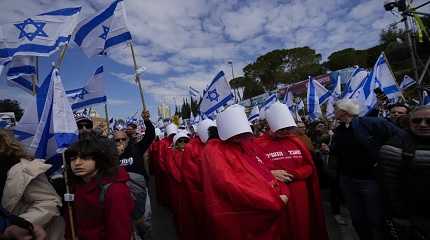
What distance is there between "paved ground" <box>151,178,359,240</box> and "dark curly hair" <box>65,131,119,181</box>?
330 centimetres

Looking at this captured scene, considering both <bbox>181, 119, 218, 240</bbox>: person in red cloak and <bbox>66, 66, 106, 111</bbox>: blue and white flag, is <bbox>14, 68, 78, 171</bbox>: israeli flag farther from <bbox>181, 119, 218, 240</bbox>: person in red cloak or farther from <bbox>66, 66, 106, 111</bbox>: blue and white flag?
<bbox>66, 66, 106, 111</bbox>: blue and white flag

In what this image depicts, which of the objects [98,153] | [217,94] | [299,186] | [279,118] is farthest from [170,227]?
[98,153]

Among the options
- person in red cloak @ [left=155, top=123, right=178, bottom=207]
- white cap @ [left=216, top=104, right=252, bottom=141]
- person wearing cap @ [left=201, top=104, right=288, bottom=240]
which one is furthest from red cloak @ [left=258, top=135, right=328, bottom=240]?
person in red cloak @ [left=155, top=123, right=178, bottom=207]

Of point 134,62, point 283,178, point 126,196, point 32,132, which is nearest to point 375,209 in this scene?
point 283,178

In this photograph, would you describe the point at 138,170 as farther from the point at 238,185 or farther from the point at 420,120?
the point at 420,120

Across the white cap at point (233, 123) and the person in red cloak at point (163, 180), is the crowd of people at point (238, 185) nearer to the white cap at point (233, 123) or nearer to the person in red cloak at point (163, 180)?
the white cap at point (233, 123)

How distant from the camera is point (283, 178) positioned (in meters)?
3.55

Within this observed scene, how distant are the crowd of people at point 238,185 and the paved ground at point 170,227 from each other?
1.04 metres

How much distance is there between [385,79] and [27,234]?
798cm

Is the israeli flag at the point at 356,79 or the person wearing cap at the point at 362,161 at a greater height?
the israeli flag at the point at 356,79

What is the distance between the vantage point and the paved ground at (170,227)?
484cm

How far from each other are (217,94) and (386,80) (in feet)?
13.3

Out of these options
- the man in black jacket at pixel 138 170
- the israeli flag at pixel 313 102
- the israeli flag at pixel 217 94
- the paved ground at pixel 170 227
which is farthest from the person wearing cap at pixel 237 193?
the israeli flag at pixel 313 102

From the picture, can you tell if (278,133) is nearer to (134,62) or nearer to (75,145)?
(75,145)
